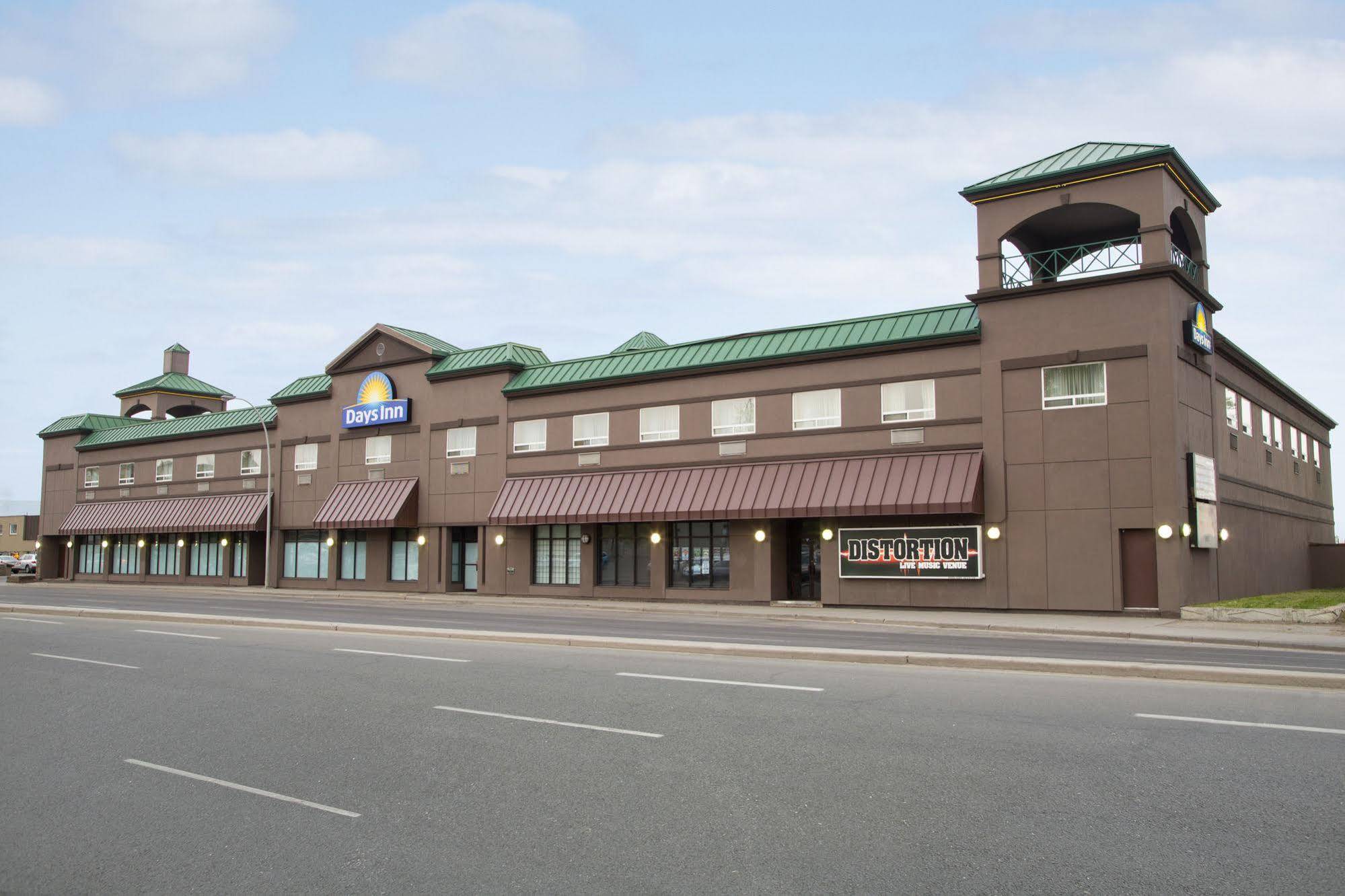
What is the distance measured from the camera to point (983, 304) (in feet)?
92.3

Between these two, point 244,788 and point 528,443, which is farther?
point 528,443

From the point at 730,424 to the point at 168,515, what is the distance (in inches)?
1339

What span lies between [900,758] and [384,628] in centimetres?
1330

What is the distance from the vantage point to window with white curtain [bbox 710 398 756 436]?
32.7 meters

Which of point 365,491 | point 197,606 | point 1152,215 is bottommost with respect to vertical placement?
point 197,606

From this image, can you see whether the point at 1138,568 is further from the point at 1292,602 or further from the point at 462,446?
the point at 462,446

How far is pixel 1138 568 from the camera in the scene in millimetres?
25859

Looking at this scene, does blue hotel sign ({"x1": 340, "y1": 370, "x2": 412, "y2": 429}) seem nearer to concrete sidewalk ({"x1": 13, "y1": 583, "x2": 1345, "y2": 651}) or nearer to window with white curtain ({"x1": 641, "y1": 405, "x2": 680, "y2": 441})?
concrete sidewalk ({"x1": 13, "y1": 583, "x2": 1345, "y2": 651})

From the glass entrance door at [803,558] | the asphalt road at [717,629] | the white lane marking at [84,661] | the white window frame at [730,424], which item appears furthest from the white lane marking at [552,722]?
the white window frame at [730,424]

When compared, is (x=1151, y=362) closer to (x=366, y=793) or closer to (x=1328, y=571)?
(x=1328, y=571)

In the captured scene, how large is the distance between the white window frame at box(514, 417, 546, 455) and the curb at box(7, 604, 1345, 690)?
1753 centimetres

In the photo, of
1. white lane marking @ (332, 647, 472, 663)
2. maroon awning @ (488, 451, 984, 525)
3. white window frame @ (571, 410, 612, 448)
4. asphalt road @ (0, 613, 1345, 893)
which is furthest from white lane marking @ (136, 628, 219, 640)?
white window frame @ (571, 410, 612, 448)

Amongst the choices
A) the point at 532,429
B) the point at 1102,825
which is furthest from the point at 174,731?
the point at 532,429

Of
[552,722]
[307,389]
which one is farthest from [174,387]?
[552,722]
